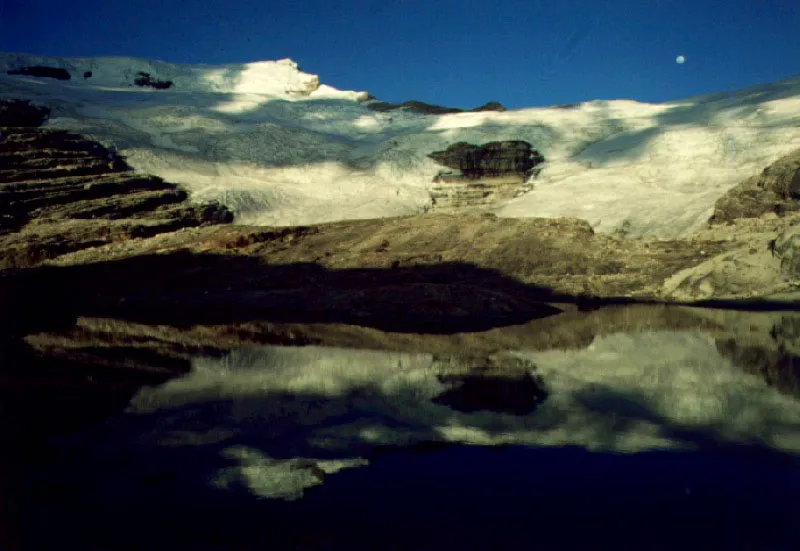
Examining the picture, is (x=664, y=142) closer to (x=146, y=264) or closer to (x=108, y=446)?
(x=146, y=264)

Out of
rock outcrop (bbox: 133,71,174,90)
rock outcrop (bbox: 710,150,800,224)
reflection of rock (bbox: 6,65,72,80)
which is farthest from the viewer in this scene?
rock outcrop (bbox: 133,71,174,90)

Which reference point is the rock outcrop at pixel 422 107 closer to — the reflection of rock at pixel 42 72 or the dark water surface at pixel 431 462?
the reflection of rock at pixel 42 72

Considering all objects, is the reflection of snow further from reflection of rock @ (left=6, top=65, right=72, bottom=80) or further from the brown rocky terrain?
reflection of rock @ (left=6, top=65, right=72, bottom=80)

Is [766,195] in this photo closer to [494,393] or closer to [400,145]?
[494,393]

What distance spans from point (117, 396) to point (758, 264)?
20.0 metres

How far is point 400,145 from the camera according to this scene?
56938mm

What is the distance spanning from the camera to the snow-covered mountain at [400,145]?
42.2m

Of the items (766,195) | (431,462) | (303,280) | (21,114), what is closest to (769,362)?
(431,462)

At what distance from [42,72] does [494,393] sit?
2911 inches

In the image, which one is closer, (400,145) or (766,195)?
(766,195)

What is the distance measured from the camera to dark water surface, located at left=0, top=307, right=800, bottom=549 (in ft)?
17.4

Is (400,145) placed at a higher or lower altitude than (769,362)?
higher

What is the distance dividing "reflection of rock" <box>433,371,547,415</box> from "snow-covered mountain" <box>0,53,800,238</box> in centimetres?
→ 2545

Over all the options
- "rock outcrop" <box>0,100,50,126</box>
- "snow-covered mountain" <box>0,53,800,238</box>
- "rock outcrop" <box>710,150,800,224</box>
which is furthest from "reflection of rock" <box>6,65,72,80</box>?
"rock outcrop" <box>710,150,800,224</box>
